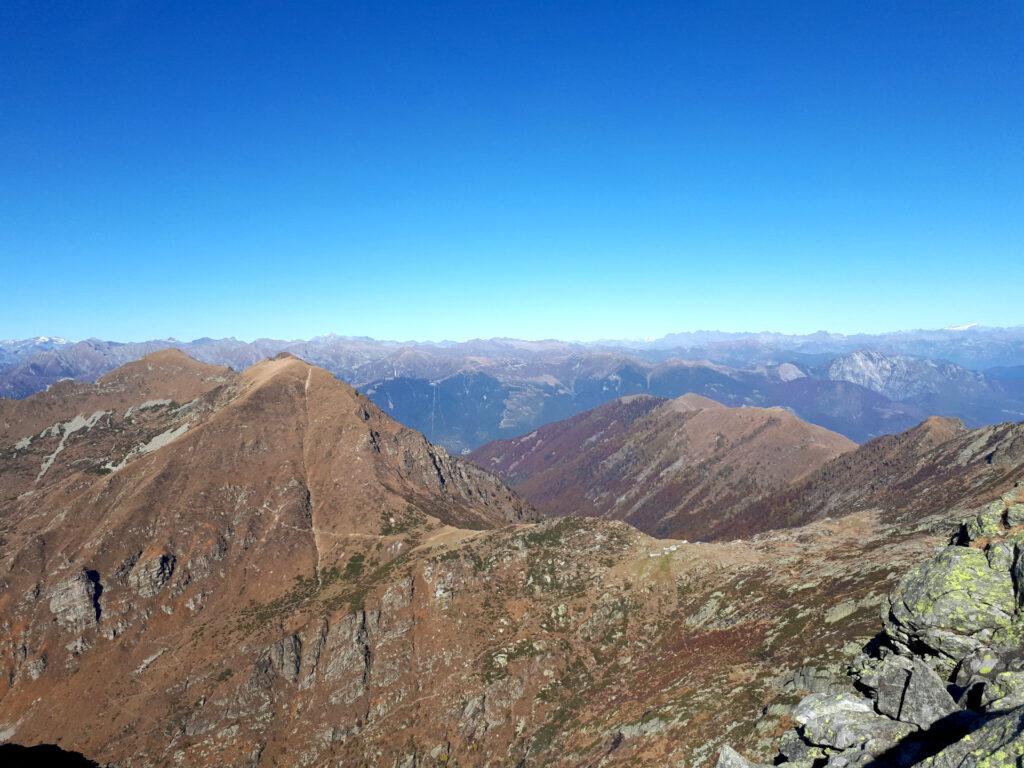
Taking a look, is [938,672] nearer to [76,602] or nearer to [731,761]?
[731,761]

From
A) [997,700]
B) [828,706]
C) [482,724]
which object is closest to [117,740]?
[482,724]

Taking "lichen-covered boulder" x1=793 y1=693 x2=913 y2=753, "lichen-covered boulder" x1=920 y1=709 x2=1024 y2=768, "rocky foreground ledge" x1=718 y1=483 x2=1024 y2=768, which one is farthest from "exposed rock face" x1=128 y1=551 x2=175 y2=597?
"lichen-covered boulder" x1=920 y1=709 x2=1024 y2=768

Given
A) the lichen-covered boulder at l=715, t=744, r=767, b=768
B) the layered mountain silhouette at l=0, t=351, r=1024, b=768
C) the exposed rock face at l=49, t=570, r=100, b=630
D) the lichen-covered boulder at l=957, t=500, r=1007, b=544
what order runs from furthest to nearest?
the exposed rock face at l=49, t=570, r=100, b=630 → the layered mountain silhouette at l=0, t=351, r=1024, b=768 → the lichen-covered boulder at l=957, t=500, r=1007, b=544 → the lichen-covered boulder at l=715, t=744, r=767, b=768

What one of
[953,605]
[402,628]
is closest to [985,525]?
[953,605]

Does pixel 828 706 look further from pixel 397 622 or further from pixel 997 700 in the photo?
pixel 397 622

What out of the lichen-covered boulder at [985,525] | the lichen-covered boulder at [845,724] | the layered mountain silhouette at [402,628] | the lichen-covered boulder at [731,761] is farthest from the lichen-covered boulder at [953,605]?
the layered mountain silhouette at [402,628]

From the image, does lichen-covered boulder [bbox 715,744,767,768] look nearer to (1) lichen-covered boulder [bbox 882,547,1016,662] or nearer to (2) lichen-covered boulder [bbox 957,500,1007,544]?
(1) lichen-covered boulder [bbox 882,547,1016,662]

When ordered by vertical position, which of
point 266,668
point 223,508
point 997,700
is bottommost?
point 266,668
